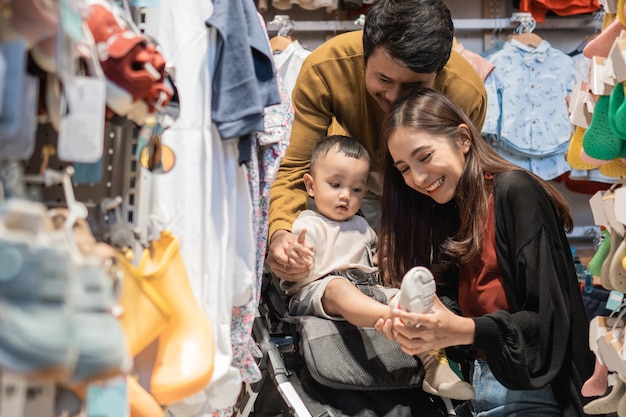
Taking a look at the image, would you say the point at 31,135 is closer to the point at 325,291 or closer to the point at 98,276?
the point at 98,276

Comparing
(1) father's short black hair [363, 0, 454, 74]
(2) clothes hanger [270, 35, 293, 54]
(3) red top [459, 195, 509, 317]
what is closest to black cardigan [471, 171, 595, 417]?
(3) red top [459, 195, 509, 317]

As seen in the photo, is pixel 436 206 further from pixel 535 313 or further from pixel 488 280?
pixel 535 313

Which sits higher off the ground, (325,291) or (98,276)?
(98,276)

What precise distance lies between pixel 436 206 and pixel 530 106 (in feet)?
6.53

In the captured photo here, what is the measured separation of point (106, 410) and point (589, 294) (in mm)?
2916

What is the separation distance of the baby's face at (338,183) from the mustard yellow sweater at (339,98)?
62 millimetres

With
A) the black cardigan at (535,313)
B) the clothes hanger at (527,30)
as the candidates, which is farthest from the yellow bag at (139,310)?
the clothes hanger at (527,30)

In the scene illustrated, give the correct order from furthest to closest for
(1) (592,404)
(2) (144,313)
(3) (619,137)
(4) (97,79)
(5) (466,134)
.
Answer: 1. (5) (466,134)
2. (1) (592,404)
3. (3) (619,137)
4. (2) (144,313)
5. (4) (97,79)

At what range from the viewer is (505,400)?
2.04 meters

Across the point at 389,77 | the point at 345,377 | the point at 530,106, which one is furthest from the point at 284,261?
the point at 530,106

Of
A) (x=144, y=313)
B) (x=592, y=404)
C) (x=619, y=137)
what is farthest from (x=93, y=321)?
(x=592, y=404)

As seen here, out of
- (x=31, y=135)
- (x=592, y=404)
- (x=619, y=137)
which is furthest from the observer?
(x=592, y=404)

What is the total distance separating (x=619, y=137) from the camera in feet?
5.36

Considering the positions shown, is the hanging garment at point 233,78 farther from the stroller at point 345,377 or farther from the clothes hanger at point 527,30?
the clothes hanger at point 527,30
